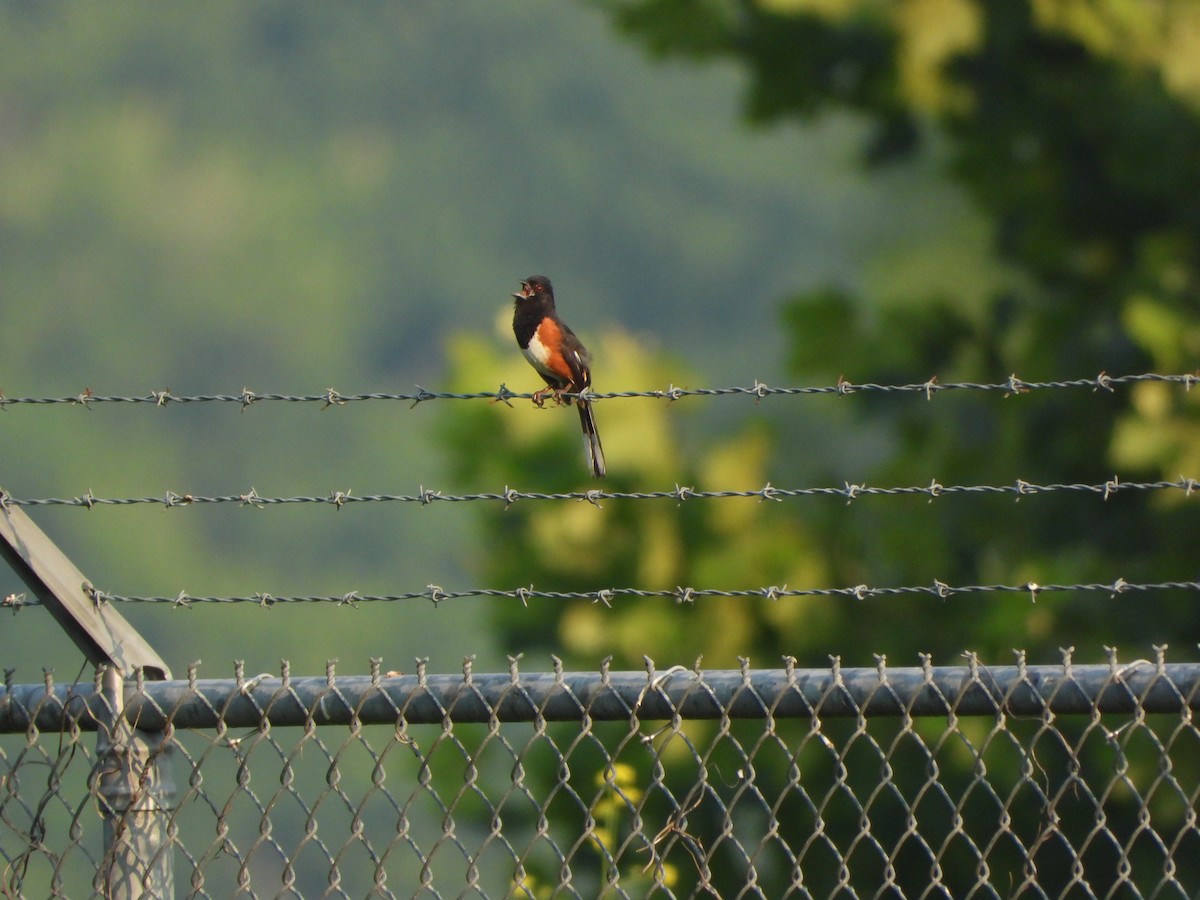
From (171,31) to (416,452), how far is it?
36.2 metres

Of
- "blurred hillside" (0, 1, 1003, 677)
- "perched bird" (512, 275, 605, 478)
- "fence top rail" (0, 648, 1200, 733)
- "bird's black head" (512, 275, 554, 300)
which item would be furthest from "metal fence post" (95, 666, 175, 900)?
"blurred hillside" (0, 1, 1003, 677)

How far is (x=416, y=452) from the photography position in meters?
53.6

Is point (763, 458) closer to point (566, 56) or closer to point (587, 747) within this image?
point (587, 747)

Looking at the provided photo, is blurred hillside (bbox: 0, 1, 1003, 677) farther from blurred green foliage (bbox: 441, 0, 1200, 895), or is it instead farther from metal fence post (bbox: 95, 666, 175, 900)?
metal fence post (bbox: 95, 666, 175, 900)

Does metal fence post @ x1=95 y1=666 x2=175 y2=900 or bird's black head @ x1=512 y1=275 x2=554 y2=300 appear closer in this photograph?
metal fence post @ x1=95 y1=666 x2=175 y2=900

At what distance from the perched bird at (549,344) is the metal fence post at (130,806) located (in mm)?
2524

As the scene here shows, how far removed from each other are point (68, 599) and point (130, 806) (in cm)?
35

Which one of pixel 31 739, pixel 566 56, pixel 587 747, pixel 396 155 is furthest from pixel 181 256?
pixel 31 739

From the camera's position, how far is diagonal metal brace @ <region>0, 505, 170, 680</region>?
2660 millimetres

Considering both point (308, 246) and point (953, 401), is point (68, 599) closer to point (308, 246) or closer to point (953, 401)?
point (953, 401)

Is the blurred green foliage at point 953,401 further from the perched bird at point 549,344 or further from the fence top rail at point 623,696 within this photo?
the fence top rail at point 623,696

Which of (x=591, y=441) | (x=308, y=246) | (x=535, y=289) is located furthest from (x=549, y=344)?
(x=308, y=246)

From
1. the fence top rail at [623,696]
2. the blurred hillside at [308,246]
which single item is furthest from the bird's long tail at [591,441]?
the blurred hillside at [308,246]

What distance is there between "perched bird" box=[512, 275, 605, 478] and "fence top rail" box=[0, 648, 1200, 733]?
2.48m
